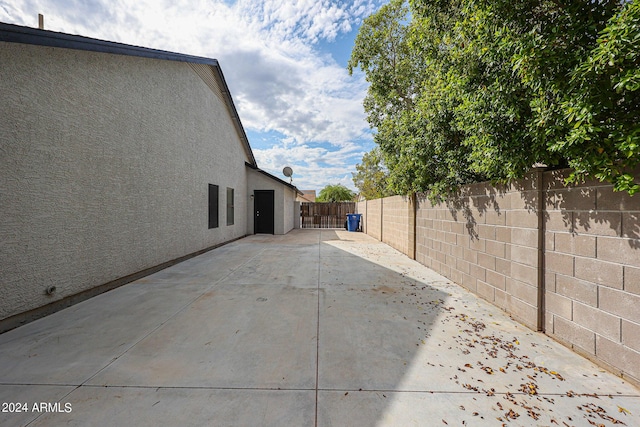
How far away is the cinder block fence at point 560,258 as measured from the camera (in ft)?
7.19

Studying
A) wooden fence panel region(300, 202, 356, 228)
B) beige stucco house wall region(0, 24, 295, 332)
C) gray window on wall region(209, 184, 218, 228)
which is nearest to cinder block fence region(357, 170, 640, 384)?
beige stucco house wall region(0, 24, 295, 332)

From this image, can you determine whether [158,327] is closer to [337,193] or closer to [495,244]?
[495,244]

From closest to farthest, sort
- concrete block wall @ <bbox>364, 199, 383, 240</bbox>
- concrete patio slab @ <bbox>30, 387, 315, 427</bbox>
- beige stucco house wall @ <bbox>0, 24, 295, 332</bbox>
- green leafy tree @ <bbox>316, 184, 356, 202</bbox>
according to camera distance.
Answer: concrete patio slab @ <bbox>30, 387, 315, 427</bbox>, beige stucco house wall @ <bbox>0, 24, 295, 332</bbox>, concrete block wall @ <bbox>364, 199, 383, 240</bbox>, green leafy tree @ <bbox>316, 184, 356, 202</bbox>

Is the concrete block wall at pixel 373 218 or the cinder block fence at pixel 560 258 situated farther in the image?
the concrete block wall at pixel 373 218

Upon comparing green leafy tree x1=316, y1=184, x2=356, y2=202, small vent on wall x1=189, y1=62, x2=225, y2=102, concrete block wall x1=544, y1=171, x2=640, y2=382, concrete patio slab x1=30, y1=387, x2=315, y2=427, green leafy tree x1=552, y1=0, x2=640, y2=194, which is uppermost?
small vent on wall x1=189, y1=62, x2=225, y2=102

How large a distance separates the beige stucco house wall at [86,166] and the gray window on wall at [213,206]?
144cm

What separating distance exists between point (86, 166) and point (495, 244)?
6.78 meters

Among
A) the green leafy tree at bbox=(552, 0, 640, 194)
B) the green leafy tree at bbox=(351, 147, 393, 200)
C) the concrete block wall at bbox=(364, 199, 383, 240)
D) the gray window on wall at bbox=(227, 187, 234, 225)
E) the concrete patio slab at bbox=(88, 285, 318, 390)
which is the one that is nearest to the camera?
the green leafy tree at bbox=(552, 0, 640, 194)

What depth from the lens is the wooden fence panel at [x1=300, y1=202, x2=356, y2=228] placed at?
722 inches

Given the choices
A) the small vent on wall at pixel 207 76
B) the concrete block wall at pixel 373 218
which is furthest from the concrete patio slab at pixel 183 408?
the concrete block wall at pixel 373 218

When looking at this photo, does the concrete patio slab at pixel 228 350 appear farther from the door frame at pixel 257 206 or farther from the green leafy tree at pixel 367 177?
the green leafy tree at pixel 367 177

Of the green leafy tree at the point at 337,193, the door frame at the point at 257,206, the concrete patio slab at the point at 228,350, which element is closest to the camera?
the concrete patio slab at the point at 228,350

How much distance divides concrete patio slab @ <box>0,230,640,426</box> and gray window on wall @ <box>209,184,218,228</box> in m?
5.06

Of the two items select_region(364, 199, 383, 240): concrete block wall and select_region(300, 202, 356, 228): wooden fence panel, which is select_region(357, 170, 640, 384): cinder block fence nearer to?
select_region(364, 199, 383, 240): concrete block wall
